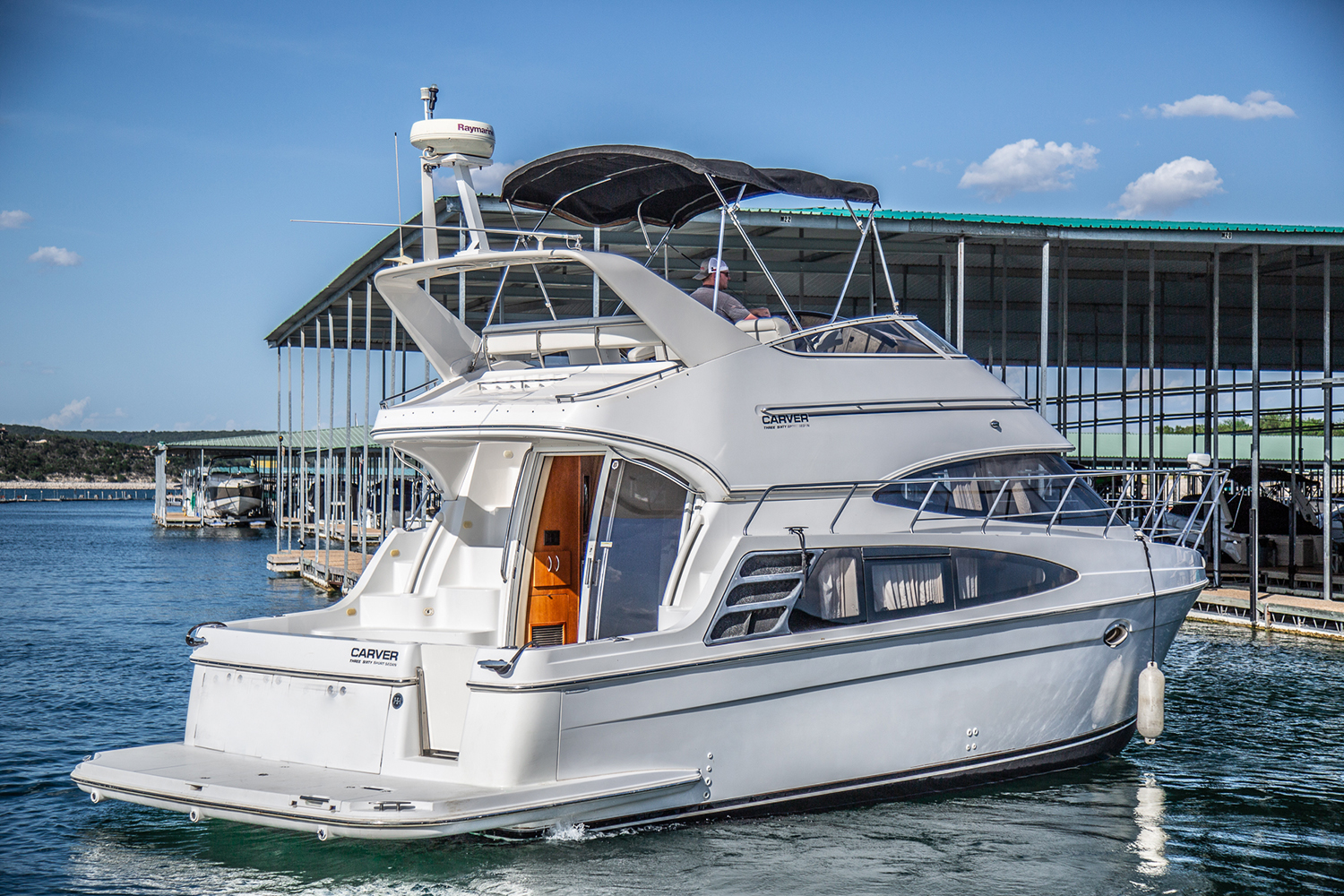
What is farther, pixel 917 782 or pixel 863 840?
pixel 917 782

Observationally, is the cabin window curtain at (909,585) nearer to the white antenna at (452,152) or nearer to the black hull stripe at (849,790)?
the black hull stripe at (849,790)

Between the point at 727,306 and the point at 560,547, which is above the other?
the point at 727,306

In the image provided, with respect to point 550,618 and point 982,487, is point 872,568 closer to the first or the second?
point 982,487

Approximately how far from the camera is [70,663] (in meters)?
13.8

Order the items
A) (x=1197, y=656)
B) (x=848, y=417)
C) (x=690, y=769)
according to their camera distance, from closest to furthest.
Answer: (x=690, y=769)
(x=848, y=417)
(x=1197, y=656)

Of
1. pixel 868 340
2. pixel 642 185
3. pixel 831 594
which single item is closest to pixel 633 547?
pixel 831 594

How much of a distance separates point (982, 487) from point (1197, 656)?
697 centimetres

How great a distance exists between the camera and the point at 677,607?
258 inches

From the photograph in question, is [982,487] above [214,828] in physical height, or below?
above

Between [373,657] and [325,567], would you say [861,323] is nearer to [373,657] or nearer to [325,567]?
[373,657]

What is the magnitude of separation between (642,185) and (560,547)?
2.58 m

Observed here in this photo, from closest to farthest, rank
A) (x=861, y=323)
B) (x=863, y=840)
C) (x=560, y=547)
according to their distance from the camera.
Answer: (x=863, y=840) < (x=560, y=547) < (x=861, y=323)

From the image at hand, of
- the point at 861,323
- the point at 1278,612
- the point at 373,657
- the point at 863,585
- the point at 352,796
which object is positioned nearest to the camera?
the point at 352,796

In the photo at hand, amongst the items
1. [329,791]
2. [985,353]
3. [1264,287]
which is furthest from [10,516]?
[329,791]
